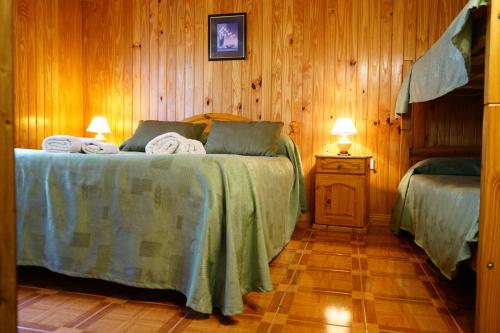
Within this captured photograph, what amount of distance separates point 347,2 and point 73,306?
10.3ft

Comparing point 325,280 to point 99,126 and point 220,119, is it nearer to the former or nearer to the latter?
point 220,119

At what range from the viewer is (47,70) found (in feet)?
12.3

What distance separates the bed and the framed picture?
6.74ft

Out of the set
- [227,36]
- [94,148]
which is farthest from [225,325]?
[227,36]

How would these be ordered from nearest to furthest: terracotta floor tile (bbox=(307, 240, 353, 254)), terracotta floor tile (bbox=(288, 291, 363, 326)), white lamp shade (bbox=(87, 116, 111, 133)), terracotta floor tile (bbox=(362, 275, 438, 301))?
terracotta floor tile (bbox=(288, 291, 363, 326)) → terracotta floor tile (bbox=(362, 275, 438, 301)) → terracotta floor tile (bbox=(307, 240, 353, 254)) → white lamp shade (bbox=(87, 116, 111, 133))

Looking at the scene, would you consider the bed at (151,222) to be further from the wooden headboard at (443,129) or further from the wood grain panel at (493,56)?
the wooden headboard at (443,129)

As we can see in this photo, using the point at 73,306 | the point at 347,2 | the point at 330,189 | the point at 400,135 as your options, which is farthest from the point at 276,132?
the point at 73,306

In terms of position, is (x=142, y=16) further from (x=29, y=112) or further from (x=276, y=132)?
(x=276, y=132)

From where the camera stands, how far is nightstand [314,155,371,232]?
10.4 feet

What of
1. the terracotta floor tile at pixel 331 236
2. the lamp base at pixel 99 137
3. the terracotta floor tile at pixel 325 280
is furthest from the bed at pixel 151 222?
the lamp base at pixel 99 137

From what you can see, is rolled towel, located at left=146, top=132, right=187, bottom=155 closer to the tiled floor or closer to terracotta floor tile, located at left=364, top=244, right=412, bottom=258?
the tiled floor

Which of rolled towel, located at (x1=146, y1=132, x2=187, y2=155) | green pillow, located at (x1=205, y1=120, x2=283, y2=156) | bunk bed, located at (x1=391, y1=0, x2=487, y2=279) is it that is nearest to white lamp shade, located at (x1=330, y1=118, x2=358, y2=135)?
bunk bed, located at (x1=391, y1=0, x2=487, y2=279)

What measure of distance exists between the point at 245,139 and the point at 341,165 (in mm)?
814

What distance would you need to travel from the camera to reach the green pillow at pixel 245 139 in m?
2.99
